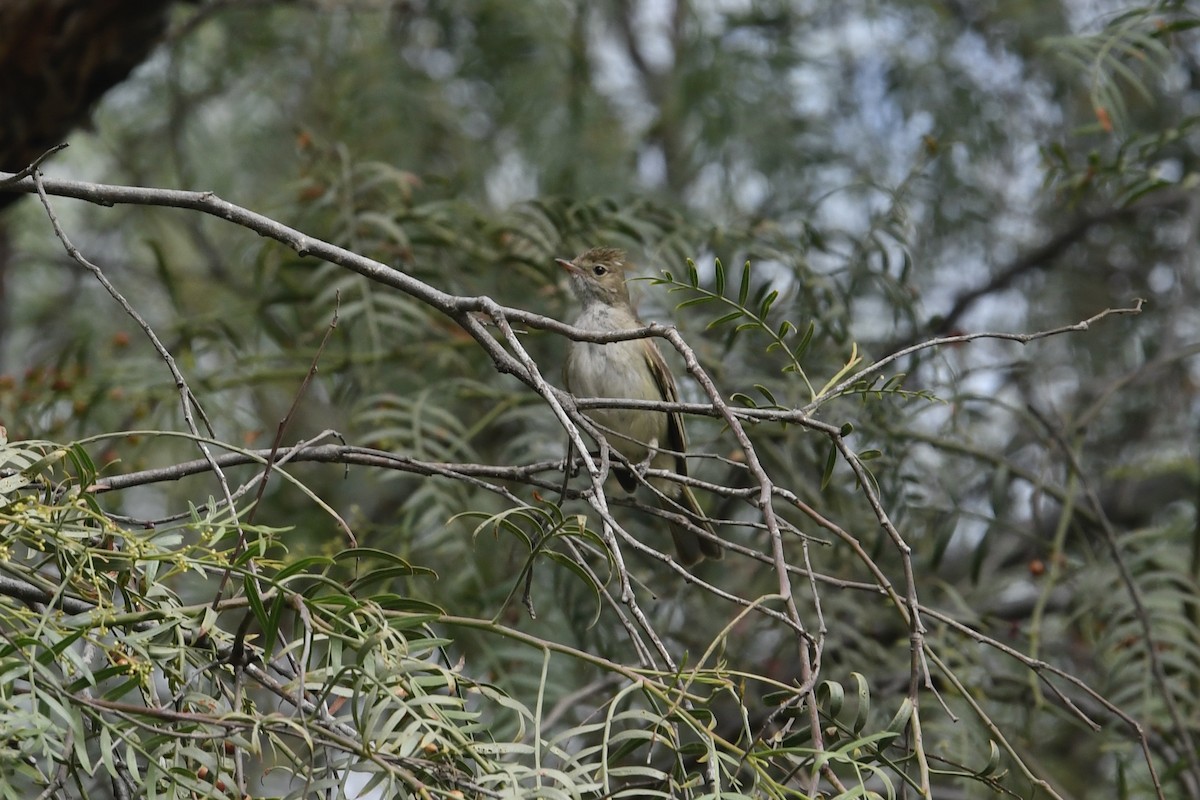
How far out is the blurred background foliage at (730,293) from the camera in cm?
406

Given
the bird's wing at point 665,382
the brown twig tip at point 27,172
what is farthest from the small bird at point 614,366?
the brown twig tip at point 27,172

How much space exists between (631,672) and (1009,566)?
4988 mm

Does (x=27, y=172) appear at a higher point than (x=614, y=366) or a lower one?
higher

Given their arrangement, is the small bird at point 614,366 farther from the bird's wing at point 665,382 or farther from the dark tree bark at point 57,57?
the dark tree bark at point 57,57

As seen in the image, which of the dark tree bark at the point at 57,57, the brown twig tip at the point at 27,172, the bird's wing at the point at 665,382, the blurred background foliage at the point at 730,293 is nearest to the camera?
the brown twig tip at the point at 27,172

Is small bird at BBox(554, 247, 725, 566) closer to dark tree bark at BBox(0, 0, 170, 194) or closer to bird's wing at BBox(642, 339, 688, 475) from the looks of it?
bird's wing at BBox(642, 339, 688, 475)

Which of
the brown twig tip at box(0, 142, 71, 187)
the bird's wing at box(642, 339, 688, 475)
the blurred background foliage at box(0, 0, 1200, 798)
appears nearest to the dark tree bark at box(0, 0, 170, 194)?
the blurred background foliage at box(0, 0, 1200, 798)

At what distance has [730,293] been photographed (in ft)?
18.5

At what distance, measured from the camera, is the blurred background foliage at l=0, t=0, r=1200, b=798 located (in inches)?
160

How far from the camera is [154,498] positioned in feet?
21.0

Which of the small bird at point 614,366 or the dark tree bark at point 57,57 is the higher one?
the dark tree bark at point 57,57

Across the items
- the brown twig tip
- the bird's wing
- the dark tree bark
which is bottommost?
the bird's wing

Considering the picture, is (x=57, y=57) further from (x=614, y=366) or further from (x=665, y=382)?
(x=665, y=382)

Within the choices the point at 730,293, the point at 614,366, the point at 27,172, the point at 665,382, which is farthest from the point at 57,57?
the point at 730,293
